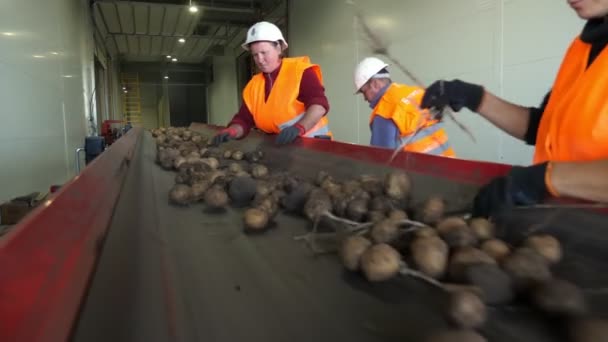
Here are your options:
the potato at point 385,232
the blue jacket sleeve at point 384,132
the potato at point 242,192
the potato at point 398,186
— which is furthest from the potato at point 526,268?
the blue jacket sleeve at point 384,132

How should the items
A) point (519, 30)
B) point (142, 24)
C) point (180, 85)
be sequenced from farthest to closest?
point (180, 85) < point (142, 24) < point (519, 30)

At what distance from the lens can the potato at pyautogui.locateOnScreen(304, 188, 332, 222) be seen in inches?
40.9

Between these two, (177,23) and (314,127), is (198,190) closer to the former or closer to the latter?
(314,127)

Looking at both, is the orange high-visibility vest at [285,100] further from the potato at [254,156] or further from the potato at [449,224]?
the potato at [449,224]

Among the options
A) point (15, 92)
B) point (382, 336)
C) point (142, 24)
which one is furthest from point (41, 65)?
point (142, 24)

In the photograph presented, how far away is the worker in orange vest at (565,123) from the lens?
0.79 m

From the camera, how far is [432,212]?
921mm

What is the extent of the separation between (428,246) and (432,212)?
21 centimetres

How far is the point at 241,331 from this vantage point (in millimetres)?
602

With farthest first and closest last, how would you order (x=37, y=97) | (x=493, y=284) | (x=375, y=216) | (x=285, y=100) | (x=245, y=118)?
1. (x=37, y=97)
2. (x=245, y=118)
3. (x=285, y=100)
4. (x=375, y=216)
5. (x=493, y=284)

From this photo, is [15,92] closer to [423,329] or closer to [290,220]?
[290,220]

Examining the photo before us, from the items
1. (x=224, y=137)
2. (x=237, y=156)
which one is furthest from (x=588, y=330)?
(x=224, y=137)

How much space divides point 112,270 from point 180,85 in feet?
59.4

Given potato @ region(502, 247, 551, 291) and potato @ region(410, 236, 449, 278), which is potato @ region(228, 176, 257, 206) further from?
potato @ region(502, 247, 551, 291)
